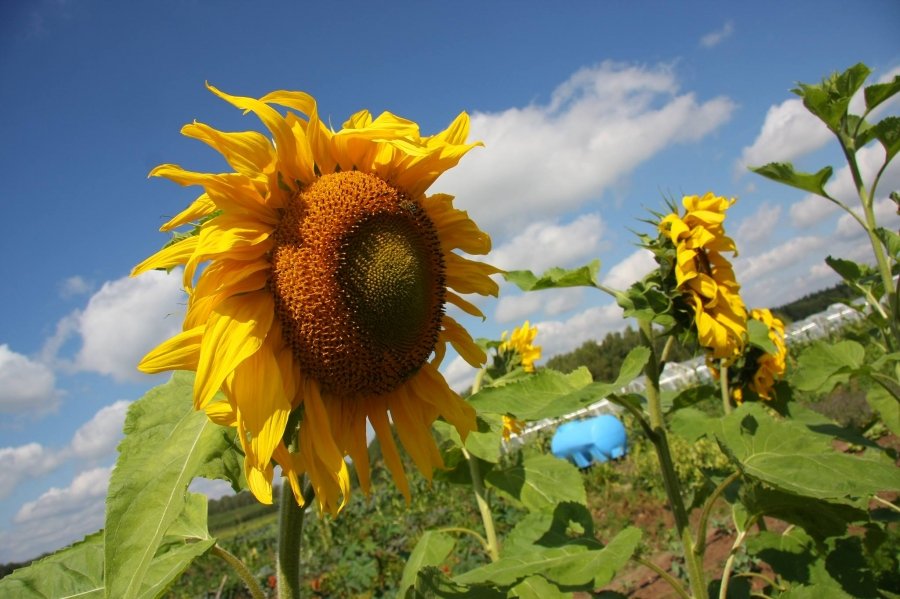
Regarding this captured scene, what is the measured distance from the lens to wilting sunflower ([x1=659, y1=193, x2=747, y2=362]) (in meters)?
2.53

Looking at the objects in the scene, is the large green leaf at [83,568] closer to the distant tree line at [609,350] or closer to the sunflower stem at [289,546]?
the sunflower stem at [289,546]

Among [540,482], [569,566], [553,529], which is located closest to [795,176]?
[540,482]

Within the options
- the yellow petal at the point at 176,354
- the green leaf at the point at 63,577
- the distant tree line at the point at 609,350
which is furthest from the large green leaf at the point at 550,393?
the distant tree line at the point at 609,350

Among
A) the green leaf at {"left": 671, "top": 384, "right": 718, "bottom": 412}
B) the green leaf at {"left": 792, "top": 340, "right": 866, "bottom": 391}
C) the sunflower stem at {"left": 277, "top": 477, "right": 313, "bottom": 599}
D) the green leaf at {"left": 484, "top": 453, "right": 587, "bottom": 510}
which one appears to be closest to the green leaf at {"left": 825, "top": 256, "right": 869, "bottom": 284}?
the green leaf at {"left": 792, "top": 340, "right": 866, "bottom": 391}

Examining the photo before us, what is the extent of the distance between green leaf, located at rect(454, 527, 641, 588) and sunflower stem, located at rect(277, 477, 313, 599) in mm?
550

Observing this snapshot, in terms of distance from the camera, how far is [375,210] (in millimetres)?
1496

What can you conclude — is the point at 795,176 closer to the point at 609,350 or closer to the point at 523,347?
the point at 523,347

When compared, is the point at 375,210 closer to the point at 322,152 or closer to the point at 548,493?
the point at 322,152

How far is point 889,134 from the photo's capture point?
324cm

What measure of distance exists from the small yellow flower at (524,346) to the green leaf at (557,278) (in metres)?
2.18

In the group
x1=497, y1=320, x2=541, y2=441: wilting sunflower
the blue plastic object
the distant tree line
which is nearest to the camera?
x1=497, y1=320, x2=541, y2=441: wilting sunflower

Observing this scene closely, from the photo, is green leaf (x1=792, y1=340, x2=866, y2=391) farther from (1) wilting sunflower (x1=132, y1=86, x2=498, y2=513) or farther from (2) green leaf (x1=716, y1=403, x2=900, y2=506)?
(1) wilting sunflower (x1=132, y1=86, x2=498, y2=513)

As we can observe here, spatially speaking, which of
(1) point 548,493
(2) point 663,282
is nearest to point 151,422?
(1) point 548,493

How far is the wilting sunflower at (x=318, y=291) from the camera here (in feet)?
4.19
